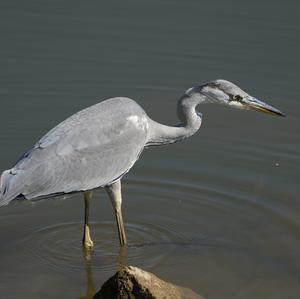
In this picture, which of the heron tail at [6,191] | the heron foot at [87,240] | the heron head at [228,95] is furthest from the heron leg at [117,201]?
the heron head at [228,95]

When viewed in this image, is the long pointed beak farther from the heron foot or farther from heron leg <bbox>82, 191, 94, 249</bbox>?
the heron foot

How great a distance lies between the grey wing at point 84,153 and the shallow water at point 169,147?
0.75 meters

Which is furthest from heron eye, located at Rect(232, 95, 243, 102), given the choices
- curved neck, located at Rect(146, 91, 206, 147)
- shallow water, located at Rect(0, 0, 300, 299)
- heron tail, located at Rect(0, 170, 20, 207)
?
heron tail, located at Rect(0, 170, 20, 207)

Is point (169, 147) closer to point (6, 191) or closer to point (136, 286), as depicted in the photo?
point (6, 191)

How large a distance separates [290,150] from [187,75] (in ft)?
7.02

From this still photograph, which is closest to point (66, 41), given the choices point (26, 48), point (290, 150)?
point (26, 48)

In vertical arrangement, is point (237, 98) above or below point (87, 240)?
Answer: above

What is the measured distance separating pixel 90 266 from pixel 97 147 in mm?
1061

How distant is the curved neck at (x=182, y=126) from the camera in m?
8.02

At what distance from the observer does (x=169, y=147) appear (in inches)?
393

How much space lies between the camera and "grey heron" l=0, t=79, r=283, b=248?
7.31 metres

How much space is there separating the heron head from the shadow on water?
1623mm

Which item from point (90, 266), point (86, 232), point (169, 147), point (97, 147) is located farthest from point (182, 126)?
point (169, 147)

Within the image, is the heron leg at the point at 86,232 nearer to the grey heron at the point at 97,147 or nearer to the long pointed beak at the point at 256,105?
the grey heron at the point at 97,147
